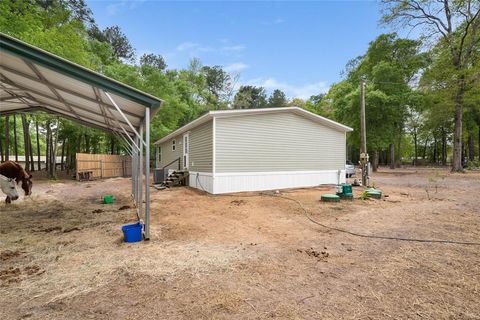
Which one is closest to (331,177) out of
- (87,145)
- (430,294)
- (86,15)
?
(430,294)

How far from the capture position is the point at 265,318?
2.33 meters

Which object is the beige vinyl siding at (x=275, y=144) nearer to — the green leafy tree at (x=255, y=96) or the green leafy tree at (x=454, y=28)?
the green leafy tree at (x=454, y=28)

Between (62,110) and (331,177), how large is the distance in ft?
40.9

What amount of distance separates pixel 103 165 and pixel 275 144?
15.4 metres

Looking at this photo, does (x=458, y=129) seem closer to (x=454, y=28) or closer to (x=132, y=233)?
(x=454, y=28)

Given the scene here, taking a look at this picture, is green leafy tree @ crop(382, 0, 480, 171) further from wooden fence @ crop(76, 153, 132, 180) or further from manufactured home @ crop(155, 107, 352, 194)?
wooden fence @ crop(76, 153, 132, 180)

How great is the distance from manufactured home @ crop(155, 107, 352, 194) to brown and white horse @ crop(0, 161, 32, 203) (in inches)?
247

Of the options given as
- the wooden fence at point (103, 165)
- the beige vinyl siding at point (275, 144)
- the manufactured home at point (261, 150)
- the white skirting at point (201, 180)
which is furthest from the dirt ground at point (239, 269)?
the wooden fence at point (103, 165)

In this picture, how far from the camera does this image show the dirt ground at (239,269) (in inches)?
98.1

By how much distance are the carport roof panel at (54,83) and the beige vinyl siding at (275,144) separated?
4.32m

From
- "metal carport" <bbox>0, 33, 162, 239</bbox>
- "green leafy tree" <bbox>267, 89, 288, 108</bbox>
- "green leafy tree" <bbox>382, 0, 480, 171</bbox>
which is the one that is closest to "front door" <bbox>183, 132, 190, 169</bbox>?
"metal carport" <bbox>0, 33, 162, 239</bbox>

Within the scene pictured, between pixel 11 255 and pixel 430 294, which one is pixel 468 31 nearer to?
pixel 430 294

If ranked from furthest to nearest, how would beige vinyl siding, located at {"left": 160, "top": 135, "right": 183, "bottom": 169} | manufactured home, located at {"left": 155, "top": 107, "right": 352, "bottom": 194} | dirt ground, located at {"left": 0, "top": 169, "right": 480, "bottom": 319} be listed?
1. beige vinyl siding, located at {"left": 160, "top": 135, "right": 183, "bottom": 169}
2. manufactured home, located at {"left": 155, "top": 107, "right": 352, "bottom": 194}
3. dirt ground, located at {"left": 0, "top": 169, "right": 480, "bottom": 319}

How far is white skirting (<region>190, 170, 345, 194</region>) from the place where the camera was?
10516 mm
